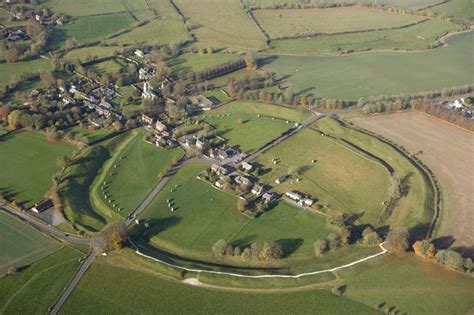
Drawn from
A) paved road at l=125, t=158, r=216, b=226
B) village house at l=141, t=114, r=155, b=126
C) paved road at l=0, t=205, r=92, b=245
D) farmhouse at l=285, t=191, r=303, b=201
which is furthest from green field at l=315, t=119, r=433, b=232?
paved road at l=0, t=205, r=92, b=245

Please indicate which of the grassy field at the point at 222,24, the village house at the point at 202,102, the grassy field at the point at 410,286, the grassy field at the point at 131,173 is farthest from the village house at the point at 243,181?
the grassy field at the point at 222,24

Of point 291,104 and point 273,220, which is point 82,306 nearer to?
point 273,220

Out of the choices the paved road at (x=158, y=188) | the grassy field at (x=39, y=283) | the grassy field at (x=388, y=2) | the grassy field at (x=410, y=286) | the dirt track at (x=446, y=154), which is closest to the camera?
the grassy field at (x=39, y=283)

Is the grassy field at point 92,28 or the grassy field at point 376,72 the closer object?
the grassy field at point 376,72

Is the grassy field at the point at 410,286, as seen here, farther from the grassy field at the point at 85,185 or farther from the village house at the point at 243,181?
the grassy field at the point at 85,185

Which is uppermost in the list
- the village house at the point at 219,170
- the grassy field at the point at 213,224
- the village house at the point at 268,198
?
the village house at the point at 219,170

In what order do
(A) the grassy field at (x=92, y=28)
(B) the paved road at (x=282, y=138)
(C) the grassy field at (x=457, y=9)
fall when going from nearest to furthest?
(B) the paved road at (x=282, y=138)
(A) the grassy field at (x=92, y=28)
(C) the grassy field at (x=457, y=9)

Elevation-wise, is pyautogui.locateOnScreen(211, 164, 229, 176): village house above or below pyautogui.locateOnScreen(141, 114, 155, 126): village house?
below

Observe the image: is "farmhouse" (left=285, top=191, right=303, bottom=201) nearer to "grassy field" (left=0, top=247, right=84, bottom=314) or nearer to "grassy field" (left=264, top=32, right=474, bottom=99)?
"grassy field" (left=0, top=247, right=84, bottom=314)
